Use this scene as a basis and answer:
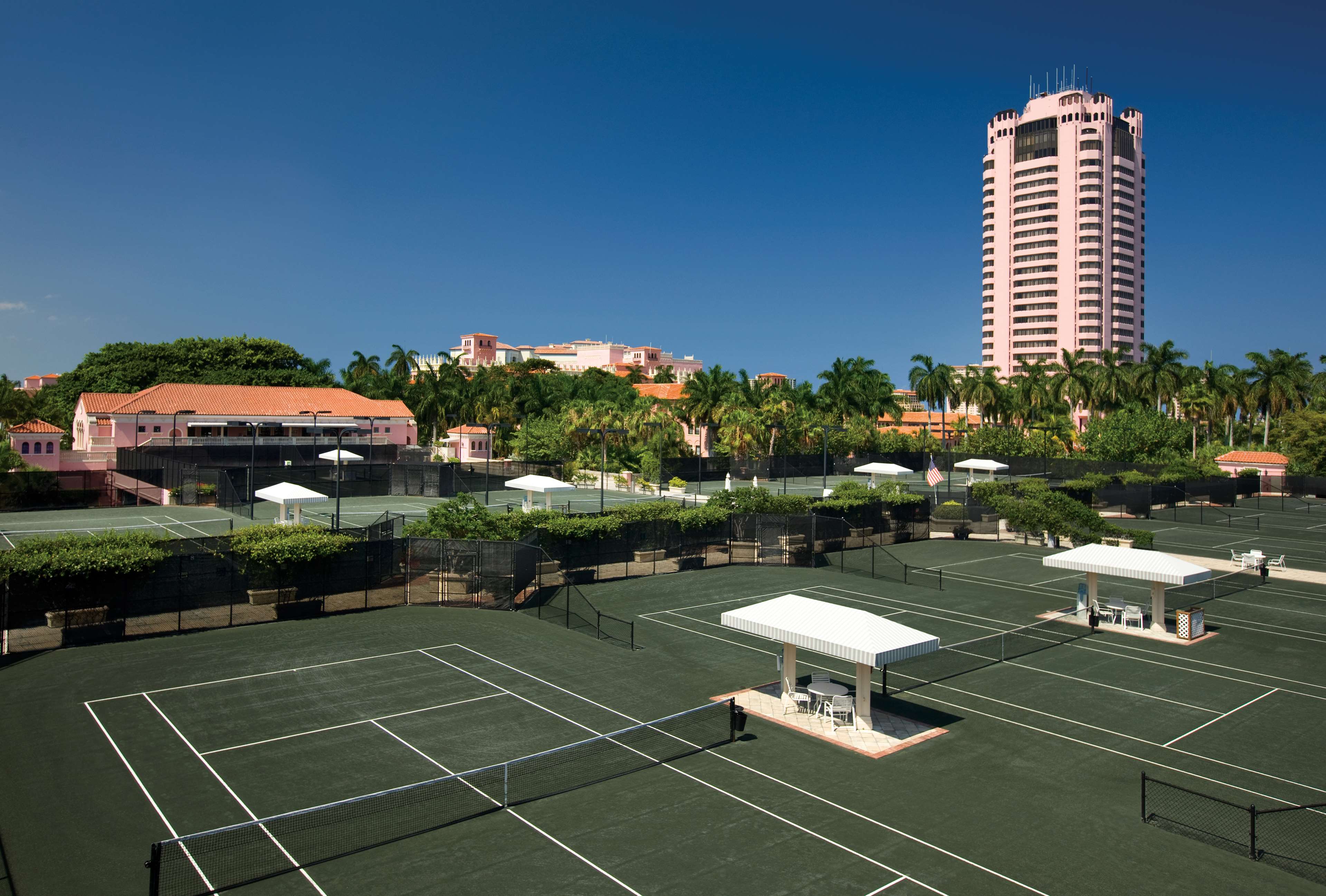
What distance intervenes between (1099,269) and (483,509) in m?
181

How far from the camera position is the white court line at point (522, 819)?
41.3ft

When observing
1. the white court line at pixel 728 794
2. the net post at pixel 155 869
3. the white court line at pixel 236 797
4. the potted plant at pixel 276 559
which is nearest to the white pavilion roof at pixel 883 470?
the potted plant at pixel 276 559

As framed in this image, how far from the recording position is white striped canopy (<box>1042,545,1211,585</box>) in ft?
91.7

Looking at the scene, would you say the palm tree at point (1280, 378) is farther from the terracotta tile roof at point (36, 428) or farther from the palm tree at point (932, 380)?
the terracotta tile roof at point (36, 428)

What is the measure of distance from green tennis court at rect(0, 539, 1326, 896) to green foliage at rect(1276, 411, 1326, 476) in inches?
2772

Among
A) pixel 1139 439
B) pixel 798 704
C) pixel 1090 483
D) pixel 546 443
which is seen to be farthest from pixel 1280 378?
pixel 798 704

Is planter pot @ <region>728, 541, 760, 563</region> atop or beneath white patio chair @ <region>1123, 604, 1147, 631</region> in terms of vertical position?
atop

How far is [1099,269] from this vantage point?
181500 mm

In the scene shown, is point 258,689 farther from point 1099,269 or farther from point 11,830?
point 1099,269

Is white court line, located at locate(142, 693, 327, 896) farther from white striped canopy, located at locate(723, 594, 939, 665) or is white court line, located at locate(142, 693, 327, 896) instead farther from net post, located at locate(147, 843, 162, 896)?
white striped canopy, located at locate(723, 594, 939, 665)

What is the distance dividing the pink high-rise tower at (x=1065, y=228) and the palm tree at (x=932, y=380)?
75267 mm

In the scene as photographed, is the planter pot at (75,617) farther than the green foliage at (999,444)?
No

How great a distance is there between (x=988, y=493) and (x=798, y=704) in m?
38.2

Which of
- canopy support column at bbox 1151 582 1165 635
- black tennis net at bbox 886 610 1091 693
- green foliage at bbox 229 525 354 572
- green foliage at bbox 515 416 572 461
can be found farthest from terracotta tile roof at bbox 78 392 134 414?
canopy support column at bbox 1151 582 1165 635
